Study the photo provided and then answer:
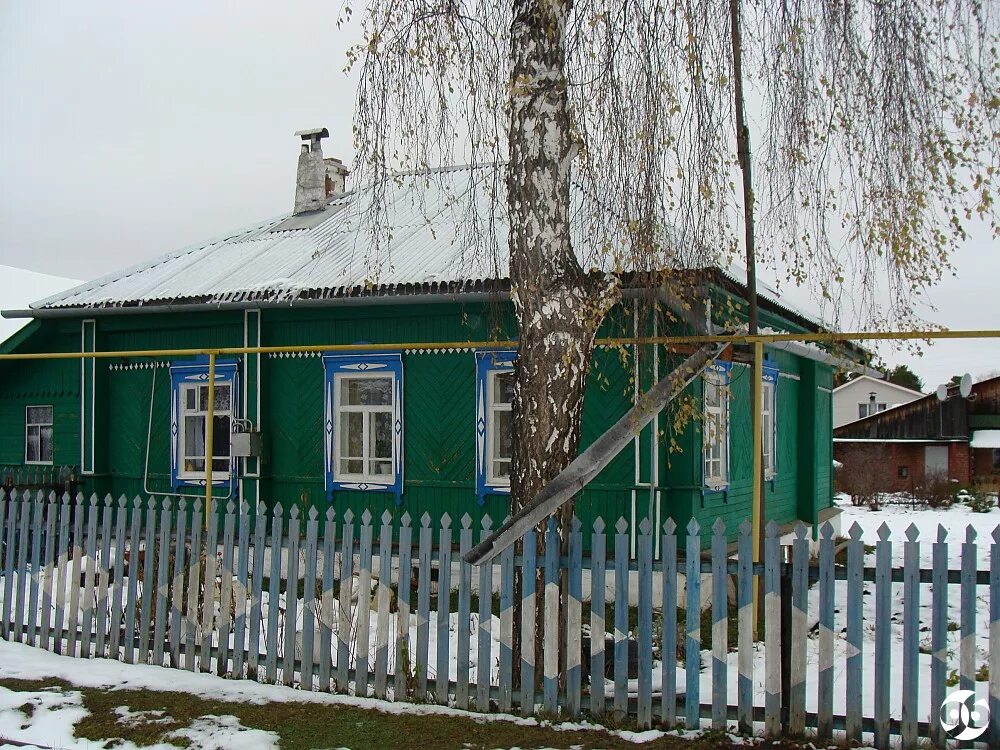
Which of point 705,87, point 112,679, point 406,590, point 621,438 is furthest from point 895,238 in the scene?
point 112,679

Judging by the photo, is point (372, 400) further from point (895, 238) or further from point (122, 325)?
point (895, 238)

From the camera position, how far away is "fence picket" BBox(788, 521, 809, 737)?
536cm

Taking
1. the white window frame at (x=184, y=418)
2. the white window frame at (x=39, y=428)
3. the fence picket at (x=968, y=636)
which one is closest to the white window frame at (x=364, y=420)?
the white window frame at (x=184, y=418)

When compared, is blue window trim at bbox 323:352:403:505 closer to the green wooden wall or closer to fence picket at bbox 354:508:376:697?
the green wooden wall

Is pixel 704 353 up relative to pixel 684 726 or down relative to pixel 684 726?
up

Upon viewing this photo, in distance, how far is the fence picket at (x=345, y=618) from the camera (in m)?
6.41

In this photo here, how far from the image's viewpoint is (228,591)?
6965 mm

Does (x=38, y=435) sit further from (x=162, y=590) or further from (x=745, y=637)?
(x=745, y=637)

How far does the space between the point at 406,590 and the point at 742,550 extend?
6.89 ft

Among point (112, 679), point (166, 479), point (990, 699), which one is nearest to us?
point (990, 699)

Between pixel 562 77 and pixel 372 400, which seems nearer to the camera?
pixel 562 77

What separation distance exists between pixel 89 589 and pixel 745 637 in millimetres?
4994

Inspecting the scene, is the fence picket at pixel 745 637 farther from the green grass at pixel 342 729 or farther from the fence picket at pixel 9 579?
the fence picket at pixel 9 579

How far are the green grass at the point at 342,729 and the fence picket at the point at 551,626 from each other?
8.2 inches
